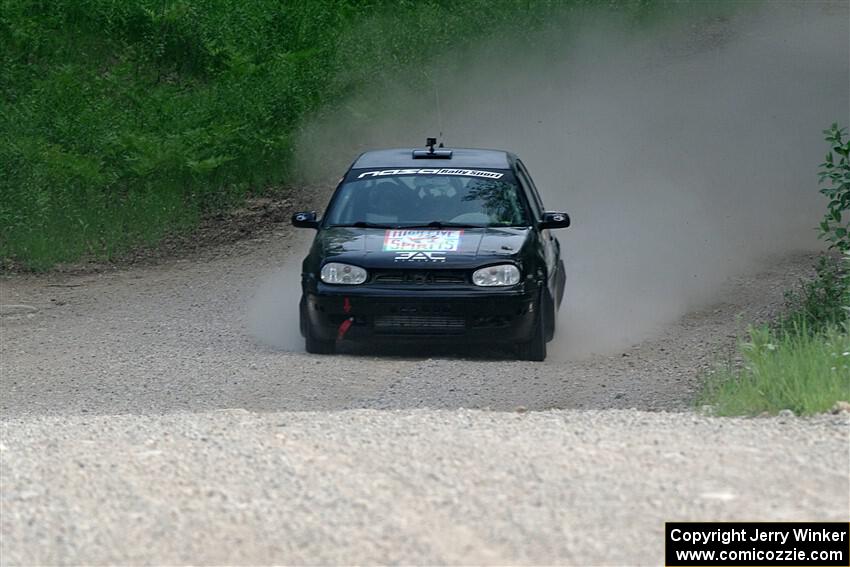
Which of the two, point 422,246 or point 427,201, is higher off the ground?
point 427,201

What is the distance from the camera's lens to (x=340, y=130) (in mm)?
21312

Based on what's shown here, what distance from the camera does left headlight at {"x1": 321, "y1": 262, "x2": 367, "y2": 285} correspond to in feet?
Answer: 35.4

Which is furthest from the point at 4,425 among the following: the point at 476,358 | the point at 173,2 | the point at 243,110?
the point at 173,2

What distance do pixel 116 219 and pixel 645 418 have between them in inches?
449

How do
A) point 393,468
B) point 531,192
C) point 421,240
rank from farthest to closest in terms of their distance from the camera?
point 531,192 → point 421,240 → point 393,468

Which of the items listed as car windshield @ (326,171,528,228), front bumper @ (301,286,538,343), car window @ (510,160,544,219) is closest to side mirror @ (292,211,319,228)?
car windshield @ (326,171,528,228)

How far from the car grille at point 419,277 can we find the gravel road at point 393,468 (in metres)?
0.70

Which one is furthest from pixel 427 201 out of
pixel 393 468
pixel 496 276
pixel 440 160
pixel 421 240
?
pixel 393 468

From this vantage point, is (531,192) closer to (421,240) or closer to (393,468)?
(421,240)

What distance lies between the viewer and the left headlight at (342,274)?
10805mm

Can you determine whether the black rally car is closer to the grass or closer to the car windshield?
the car windshield

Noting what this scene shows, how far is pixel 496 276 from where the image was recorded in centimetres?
1068

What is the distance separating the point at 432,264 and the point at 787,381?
3473mm

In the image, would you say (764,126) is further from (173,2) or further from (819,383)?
(819,383)
